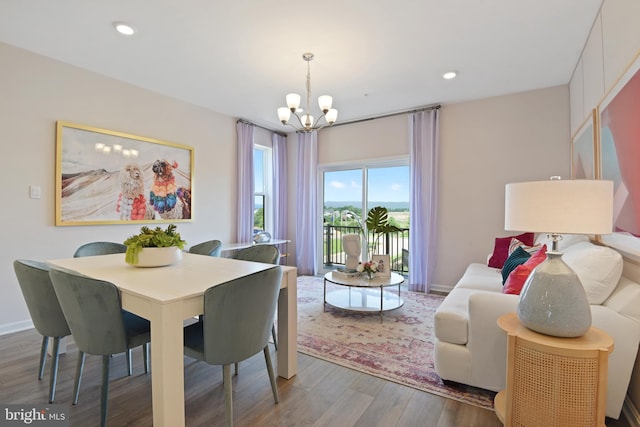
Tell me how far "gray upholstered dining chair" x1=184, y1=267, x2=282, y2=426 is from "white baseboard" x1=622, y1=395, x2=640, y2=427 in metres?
1.93

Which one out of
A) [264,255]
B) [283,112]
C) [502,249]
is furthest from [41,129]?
[502,249]

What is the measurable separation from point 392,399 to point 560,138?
11.8 feet

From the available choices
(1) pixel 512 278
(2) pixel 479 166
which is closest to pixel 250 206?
(2) pixel 479 166

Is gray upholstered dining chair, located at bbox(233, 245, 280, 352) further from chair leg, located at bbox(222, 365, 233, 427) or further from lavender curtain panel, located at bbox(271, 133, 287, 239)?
lavender curtain panel, located at bbox(271, 133, 287, 239)

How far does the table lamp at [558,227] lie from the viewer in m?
1.27

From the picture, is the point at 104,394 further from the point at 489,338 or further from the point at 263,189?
the point at 263,189

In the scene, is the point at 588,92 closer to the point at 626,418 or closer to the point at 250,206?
the point at 626,418

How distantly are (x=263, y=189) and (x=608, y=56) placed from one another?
4.65 m

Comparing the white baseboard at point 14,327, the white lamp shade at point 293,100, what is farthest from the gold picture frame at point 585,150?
the white baseboard at point 14,327

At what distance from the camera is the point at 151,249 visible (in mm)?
1923

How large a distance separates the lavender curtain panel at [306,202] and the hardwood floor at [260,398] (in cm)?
313

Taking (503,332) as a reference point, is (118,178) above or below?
above

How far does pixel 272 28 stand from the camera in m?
2.46

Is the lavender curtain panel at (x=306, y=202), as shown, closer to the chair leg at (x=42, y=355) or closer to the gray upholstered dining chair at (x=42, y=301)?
the chair leg at (x=42, y=355)
